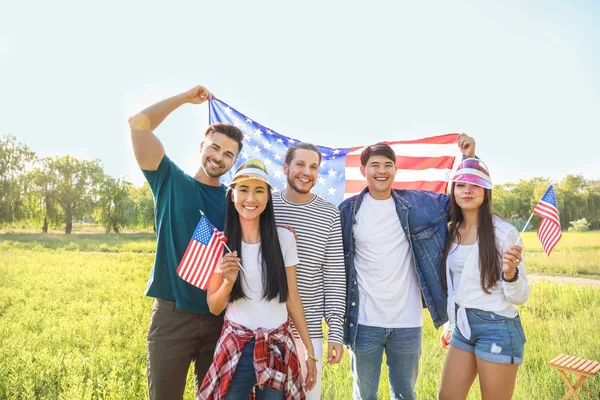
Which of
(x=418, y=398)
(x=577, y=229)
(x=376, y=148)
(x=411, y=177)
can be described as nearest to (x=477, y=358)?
(x=376, y=148)

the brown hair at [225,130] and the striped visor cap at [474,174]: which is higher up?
the brown hair at [225,130]

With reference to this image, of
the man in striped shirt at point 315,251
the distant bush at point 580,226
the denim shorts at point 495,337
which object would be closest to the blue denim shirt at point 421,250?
the man in striped shirt at point 315,251

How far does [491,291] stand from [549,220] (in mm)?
1184

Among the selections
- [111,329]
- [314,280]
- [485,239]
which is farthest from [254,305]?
[111,329]

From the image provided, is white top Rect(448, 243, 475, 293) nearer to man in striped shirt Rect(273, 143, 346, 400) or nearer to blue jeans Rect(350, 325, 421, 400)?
blue jeans Rect(350, 325, 421, 400)

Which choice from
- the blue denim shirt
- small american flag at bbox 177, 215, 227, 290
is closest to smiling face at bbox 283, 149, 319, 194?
the blue denim shirt

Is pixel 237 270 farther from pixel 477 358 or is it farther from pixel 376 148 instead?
pixel 477 358

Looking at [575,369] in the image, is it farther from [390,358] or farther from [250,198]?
[250,198]

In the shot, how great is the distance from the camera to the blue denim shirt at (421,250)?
12.1 feet

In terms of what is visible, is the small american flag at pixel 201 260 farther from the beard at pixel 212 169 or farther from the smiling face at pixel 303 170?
the smiling face at pixel 303 170

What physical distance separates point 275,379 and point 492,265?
1.92 m

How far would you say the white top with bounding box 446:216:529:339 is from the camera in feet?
10.2

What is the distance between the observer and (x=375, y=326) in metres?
3.55

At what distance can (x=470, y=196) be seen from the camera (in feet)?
11.6
